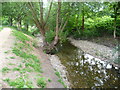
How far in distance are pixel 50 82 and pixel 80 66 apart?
9.04 feet

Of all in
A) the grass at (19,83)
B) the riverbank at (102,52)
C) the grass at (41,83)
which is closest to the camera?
the grass at (19,83)

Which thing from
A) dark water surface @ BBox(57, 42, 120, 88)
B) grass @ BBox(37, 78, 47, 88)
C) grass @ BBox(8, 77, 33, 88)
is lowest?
dark water surface @ BBox(57, 42, 120, 88)

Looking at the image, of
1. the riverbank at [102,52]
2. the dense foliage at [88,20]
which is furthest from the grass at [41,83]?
the dense foliage at [88,20]

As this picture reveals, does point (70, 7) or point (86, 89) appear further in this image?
point (70, 7)

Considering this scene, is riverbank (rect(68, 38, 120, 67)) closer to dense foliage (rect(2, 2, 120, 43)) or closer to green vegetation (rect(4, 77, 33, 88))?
dense foliage (rect(2, 2, 120, 43))

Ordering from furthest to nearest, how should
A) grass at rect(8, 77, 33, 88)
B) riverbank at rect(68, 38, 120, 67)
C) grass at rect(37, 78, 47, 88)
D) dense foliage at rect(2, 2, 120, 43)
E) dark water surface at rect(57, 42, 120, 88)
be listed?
dense foliage at rect(2, 2, 120, 43) → riverbank at rect(68, 38, 120, 67) → dark water surface at rect(57, 42, 120, 88) → grass at rect(37, 78, 47, 88) → grass at rect(8, 77, 33, 88)

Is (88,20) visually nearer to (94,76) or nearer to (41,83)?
(94,76)

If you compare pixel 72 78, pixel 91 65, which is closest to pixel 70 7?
pixel 91 65

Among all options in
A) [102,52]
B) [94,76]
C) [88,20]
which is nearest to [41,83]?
[94,76]

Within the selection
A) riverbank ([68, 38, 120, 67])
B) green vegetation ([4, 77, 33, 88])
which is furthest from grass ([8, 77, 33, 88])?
riverbank ([68, 38, 120, 67])

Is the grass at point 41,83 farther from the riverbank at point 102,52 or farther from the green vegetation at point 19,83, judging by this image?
the riverbank at point 102,52

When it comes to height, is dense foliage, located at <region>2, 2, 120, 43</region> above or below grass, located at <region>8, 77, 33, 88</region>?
above

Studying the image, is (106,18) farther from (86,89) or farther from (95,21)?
(86,89)

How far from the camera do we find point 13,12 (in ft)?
57.1
